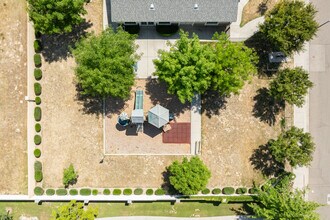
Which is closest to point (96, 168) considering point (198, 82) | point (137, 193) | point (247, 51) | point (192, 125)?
point (137, 193)

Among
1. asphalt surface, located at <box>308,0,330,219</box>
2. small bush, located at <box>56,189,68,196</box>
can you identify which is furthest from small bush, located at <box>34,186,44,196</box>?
asphalt surface, located at <box>308,0,330,219</box>

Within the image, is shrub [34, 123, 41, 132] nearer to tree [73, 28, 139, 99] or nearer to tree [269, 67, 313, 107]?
tree [73, 28, 139, 99]

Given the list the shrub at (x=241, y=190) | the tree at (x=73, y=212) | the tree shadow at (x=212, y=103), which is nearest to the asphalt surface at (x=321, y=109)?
the shrub at (x=241, y=190)

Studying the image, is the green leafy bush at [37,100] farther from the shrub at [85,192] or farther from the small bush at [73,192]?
the shrub at [85,192]

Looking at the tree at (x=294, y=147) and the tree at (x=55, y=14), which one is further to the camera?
the tree at (x=294, y=147)

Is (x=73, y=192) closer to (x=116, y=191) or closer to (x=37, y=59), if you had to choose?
(x=116, y=191)
